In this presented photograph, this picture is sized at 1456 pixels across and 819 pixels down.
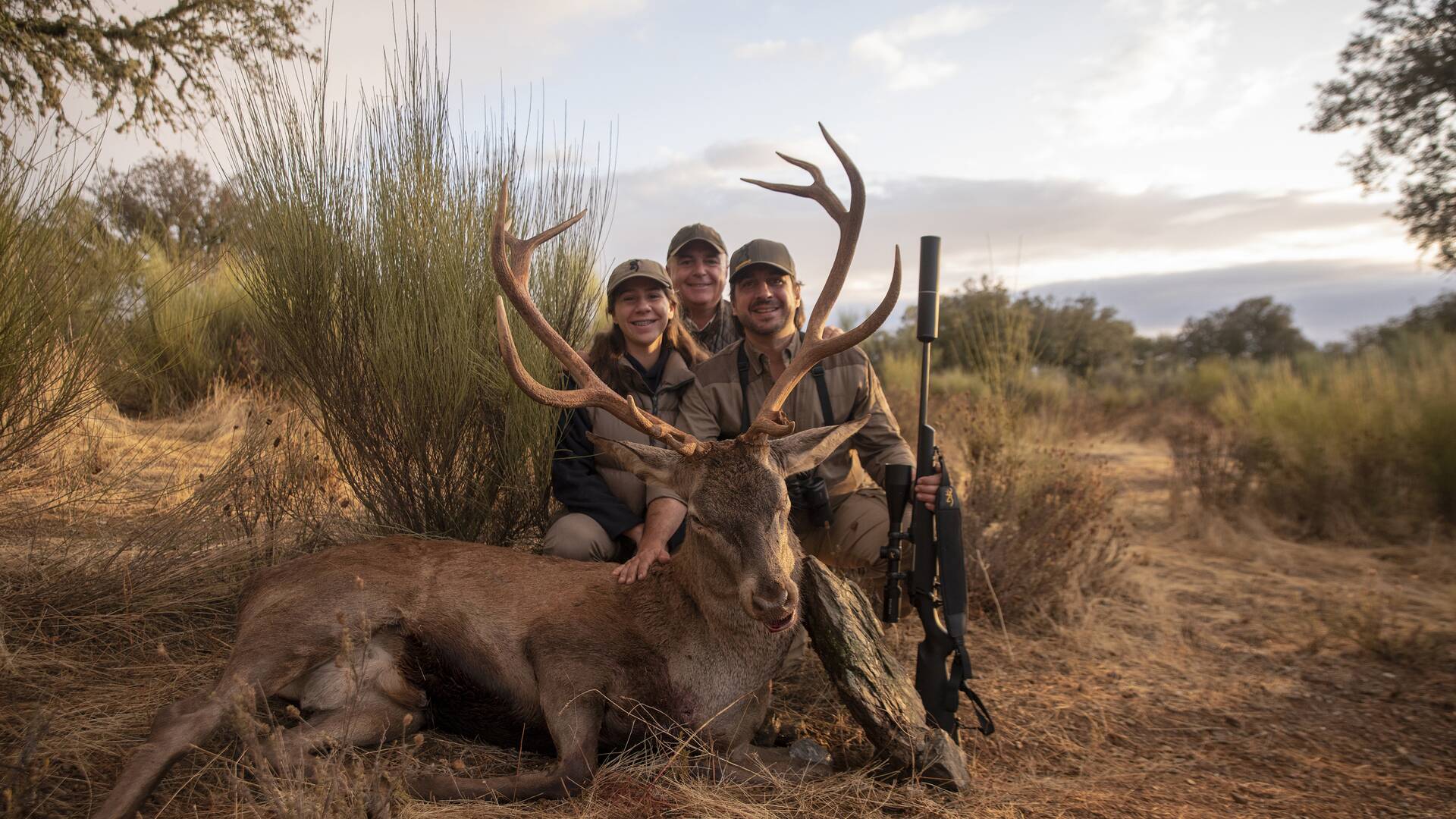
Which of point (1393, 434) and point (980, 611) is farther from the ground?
point (1393, 434)

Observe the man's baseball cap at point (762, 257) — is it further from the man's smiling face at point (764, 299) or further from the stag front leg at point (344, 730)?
the stag front leg at point (344, 730)

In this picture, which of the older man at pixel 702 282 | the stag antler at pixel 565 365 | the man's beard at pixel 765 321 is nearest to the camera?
the stag antler at pixel 565 365

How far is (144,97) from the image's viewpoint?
34.3 feet

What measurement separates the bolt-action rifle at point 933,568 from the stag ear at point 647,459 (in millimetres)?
1263

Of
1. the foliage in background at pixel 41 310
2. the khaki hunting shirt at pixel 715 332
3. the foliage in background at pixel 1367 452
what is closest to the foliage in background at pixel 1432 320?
the foliage in background at pixel 1367 452

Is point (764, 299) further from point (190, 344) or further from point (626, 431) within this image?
point (190, 344)

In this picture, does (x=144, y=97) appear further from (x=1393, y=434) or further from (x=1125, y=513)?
(x=1393, y=434)

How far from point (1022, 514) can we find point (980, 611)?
921 mm

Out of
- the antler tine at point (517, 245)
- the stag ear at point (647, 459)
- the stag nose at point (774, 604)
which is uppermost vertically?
the antler tine at point (517, 245)

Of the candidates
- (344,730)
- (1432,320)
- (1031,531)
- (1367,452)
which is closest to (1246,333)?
(1432,320)

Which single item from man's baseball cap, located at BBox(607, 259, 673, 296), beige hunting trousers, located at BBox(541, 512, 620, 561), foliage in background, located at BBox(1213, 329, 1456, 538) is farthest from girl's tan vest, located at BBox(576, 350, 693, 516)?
foliage in background, located at BBox(1213, 329, 1456, 538)

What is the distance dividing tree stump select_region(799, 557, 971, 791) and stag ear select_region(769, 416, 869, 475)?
0.53 meters

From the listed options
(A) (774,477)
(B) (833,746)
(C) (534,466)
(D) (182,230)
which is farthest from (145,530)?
(D) (182,230)

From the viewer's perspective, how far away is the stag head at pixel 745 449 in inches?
121
